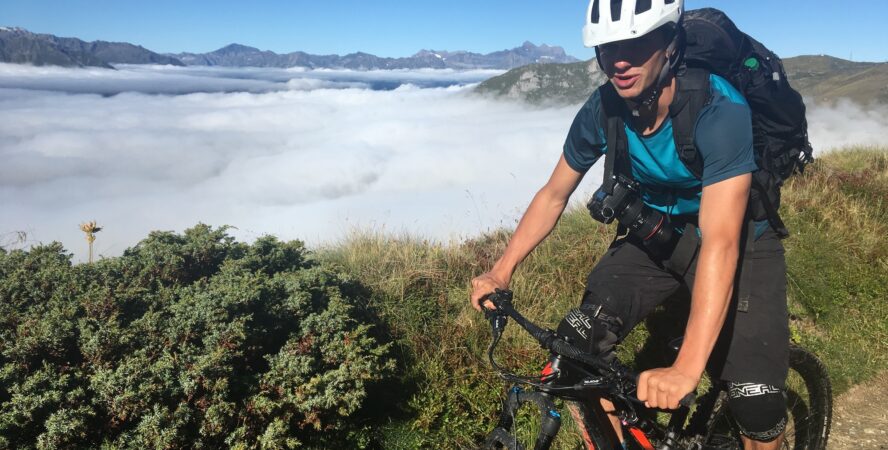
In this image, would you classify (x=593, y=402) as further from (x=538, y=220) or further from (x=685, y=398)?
(x=538, y=220)

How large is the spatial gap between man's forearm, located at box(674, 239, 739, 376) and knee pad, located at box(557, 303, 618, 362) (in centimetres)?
74

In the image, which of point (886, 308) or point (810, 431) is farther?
point (886, 308)

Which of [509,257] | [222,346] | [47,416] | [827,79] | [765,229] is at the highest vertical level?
[827,79]

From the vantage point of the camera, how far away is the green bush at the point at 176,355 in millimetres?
2898

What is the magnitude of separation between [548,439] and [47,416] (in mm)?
2606

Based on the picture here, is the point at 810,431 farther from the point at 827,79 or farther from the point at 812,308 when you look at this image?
the point at 827,79

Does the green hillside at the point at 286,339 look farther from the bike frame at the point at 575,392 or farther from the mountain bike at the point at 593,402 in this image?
the bike frame at the point at 575,392

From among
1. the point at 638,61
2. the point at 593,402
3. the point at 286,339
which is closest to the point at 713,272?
the point at 593,402

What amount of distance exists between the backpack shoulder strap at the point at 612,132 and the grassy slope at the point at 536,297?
1439mm

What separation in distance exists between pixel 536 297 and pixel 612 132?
101 inches

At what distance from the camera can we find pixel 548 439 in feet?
7.25

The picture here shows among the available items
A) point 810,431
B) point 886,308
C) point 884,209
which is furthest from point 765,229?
point 884,209

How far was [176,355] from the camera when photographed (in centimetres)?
318

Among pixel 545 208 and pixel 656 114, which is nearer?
pixel 656 114
